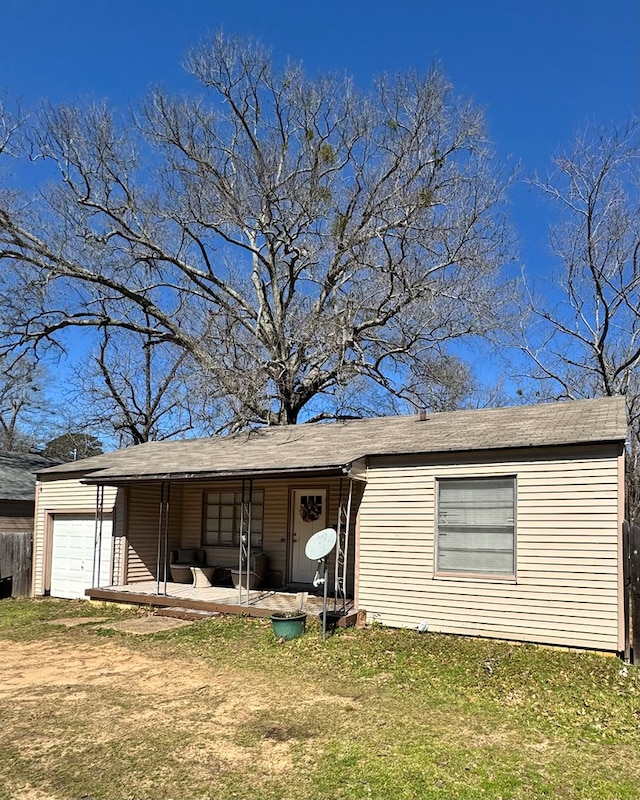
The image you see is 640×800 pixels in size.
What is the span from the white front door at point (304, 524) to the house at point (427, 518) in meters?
0.03

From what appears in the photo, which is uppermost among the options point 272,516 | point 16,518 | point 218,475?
point 218,475

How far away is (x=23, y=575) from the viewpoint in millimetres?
15320

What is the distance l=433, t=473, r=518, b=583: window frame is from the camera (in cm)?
907

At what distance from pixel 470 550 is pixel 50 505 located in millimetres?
10400

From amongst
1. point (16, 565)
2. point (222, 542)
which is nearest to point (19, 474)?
point (16, 565)

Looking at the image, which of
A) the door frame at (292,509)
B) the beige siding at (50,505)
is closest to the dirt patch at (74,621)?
the beige siding at (50,505)

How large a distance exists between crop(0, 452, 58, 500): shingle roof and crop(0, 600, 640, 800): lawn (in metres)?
9.76

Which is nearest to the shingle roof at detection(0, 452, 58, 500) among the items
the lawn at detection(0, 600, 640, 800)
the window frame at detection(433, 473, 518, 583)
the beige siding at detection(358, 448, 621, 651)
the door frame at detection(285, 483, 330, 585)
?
the door frame at detection(285, 483, 330, 585)

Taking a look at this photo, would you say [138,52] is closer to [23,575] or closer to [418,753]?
[23,575]

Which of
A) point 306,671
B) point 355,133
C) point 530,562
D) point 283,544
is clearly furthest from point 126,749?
point 355,133

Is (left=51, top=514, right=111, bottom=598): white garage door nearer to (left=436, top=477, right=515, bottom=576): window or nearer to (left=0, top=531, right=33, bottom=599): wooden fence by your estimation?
(left=0, top=531, right=33, bottom=599): wooden fence

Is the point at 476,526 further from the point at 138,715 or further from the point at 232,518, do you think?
the point at 232,518

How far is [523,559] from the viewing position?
29.4ft

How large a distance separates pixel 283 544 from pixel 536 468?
6160mm
